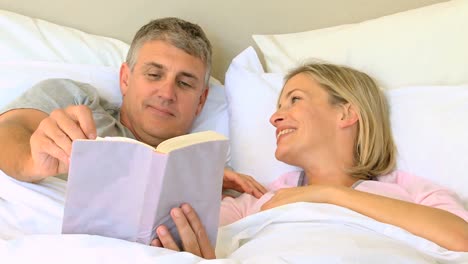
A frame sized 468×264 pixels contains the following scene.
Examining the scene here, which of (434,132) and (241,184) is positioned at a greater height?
(434,132)

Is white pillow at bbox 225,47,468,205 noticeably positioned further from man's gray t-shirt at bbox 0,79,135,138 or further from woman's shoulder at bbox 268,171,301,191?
man's gray t-shirt at bbox 0,79,135,138

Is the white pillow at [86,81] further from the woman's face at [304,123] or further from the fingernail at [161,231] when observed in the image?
the fingernail at [161,231]

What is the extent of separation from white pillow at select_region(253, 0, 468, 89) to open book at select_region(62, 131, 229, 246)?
2.47 ft

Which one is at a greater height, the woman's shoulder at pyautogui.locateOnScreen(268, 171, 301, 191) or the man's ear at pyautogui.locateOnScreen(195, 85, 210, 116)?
the man's ear at pyautogui.locateOnScreen(195, 85, 210, 116)

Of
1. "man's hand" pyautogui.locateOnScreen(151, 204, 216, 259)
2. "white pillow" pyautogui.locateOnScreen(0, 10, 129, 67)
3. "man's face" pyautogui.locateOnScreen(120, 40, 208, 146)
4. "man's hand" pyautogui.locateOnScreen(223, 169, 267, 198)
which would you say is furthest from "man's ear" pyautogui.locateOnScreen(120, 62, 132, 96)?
"man's hand" pyautogui.locateOnScreen(151, 204, 216, 259)

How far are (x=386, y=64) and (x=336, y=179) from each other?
0.37 m

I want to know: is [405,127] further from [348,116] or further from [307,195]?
[307,195]

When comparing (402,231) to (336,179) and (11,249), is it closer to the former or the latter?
(336,179)

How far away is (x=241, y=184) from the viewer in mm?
1261

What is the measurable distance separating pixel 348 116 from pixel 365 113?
0.13 ft

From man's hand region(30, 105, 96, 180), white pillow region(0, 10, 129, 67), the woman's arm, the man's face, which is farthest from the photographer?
white pillow region(0, 10, 129, 67)

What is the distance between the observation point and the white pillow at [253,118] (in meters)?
1.38

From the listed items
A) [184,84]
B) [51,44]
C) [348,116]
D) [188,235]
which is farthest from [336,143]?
[51,44]

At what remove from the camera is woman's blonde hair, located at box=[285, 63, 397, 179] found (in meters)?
1.25
